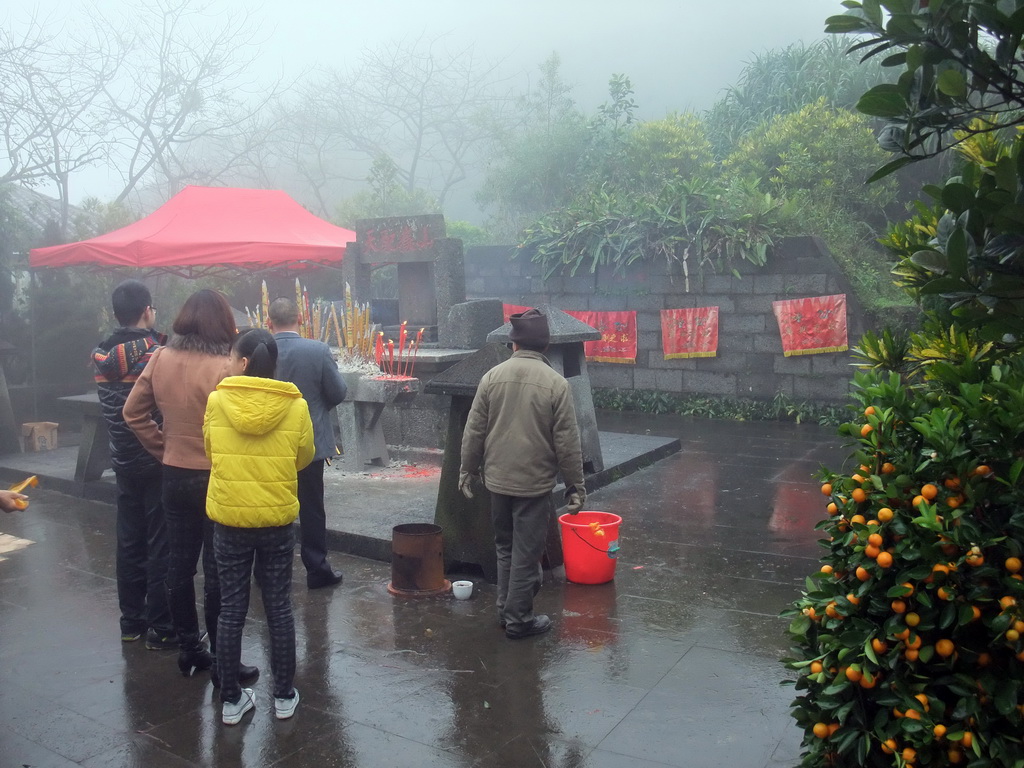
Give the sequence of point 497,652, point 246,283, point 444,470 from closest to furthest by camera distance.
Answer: point 497,652
point 444,470
point 246,283

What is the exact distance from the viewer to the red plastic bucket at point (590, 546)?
525cm

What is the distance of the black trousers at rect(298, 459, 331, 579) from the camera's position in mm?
5418

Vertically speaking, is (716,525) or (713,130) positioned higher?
(713,130)

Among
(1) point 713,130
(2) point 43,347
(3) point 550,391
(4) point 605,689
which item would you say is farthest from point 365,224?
(1) point 713,130

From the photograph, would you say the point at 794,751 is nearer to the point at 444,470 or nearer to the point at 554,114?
the point at 444,470

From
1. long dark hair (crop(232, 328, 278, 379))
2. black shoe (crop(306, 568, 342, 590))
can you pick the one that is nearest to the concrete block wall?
black shoe (crop(306, 568, 342, 590))

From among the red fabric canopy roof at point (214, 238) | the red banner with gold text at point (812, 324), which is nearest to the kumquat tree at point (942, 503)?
the red banner with gold text at point (812, 324)

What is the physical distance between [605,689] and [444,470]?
83.4 inches

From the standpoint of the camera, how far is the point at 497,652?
4.44 metres

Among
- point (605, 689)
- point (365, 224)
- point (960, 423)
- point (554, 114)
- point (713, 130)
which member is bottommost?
point (605, 689)

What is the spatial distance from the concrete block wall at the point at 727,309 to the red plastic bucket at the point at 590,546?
678 cm

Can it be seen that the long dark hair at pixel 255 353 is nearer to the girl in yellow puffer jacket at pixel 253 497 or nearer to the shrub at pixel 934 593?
the girl in yellow puffer jacket at pixel 253 497

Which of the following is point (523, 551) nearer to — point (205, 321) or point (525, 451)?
point (525, 451)

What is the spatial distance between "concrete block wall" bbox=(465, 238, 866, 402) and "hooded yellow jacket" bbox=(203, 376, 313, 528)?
8954 mm
